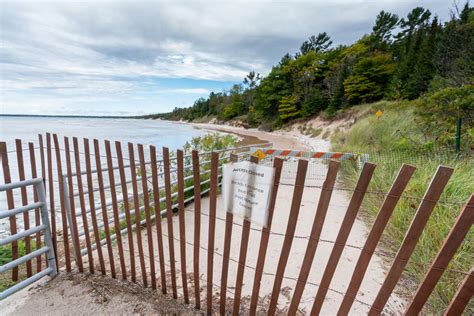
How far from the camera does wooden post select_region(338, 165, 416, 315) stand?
1.19 metres

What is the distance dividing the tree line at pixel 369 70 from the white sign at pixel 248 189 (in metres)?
10.0

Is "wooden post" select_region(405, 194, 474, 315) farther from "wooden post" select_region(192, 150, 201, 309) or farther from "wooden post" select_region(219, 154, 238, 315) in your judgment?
"wooden post" select_region(192, 150, 201, 309)

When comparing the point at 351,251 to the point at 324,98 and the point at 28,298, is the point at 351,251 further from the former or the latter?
the point at 324,98

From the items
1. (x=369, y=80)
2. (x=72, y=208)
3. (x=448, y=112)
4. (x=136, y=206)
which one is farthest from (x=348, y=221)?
(x=369, y=80)

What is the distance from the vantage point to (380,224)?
1.29 metres

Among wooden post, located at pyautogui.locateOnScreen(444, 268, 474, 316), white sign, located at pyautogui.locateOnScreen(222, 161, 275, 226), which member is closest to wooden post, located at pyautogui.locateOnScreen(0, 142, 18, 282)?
white sign, located at pyautogui.locateOnScreen(222, 161, 275, 226)

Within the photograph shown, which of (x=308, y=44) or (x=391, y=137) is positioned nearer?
(x=391, y=137)

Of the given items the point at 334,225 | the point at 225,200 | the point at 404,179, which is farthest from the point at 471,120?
the point at 225,200

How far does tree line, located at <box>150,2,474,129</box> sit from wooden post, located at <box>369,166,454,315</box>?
9.72m

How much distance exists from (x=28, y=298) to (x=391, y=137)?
9754 millimetres

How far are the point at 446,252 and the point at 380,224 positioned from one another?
0.29 meters

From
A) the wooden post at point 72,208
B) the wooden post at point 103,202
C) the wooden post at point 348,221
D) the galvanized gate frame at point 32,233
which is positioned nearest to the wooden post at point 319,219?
the wooden post at point 348,221

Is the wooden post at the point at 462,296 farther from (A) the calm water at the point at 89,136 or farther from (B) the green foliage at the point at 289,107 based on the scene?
(B) the green foliage at the point at 289,107

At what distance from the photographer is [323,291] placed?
1540 mm
